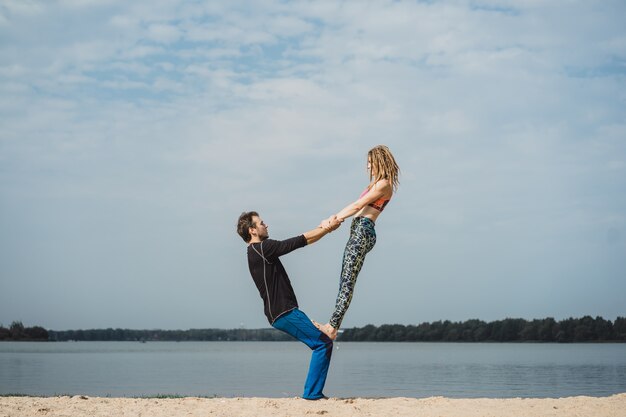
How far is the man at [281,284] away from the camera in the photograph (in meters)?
9.04

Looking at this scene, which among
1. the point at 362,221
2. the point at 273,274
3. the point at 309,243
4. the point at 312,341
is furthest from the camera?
the point at 362,221

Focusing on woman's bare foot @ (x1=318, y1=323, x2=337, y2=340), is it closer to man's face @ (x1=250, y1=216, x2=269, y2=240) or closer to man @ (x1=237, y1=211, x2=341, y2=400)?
man @ (x1=237, y1=211, x2=341, y2=400)

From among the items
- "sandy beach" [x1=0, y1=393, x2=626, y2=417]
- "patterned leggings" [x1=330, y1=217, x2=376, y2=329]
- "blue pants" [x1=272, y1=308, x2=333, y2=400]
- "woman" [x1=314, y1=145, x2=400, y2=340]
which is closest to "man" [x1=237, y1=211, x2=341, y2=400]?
"blue pants" [x1=272, y1=308, x2=333, y2=400]

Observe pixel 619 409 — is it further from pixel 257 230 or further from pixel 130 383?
pixel 130 383

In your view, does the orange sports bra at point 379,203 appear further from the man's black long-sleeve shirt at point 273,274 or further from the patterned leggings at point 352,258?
the man's black long-sleeve shirt at point 273,274

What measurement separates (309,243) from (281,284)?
0.67 metres

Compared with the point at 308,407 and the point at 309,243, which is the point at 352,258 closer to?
the point at 309,243

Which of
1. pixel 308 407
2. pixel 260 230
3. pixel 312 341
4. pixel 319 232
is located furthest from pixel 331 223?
pixel 308 407

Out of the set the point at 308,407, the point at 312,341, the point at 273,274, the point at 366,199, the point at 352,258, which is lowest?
the point at 308,407

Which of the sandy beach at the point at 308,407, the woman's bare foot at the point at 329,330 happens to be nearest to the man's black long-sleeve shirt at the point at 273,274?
the woman's bare foot at the point at 329,330

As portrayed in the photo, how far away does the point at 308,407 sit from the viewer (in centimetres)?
904

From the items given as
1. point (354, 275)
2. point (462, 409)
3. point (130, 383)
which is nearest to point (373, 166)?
point (354, 275)

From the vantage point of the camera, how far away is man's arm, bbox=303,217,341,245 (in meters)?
9.00

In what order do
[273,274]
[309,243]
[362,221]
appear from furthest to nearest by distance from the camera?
[362,221] < [273,274] < [309,243]
